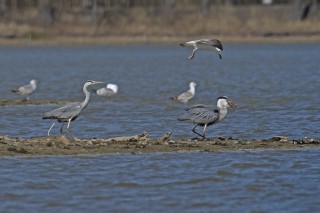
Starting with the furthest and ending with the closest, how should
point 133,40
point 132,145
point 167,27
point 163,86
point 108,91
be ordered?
point 167,27 → point 133,40 → point 163,86 → point 108,91 → point 132,145

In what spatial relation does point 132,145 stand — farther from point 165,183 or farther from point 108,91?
point 108,91

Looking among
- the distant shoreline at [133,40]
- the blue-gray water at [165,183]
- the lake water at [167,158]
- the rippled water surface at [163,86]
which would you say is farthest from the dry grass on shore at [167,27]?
the blue-gray water at [165,183]

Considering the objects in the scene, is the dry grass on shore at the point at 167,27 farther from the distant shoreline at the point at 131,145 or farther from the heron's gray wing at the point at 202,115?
the distant shoreline at the point at 131,145

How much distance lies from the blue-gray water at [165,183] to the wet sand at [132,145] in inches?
12.9

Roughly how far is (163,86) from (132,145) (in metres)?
15.5

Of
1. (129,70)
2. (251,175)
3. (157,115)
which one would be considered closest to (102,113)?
(157,115)

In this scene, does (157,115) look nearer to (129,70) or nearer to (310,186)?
(310,186)

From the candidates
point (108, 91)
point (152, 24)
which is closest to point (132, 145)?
point (108, 91)

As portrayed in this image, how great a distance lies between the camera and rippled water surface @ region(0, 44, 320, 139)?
61.5ft

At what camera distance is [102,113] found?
21.8 meters

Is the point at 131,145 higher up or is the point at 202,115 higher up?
the point at 202,115

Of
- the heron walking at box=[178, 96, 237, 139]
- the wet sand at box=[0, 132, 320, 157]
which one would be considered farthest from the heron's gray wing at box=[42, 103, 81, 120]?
the heron walking at box=[178, 96, 237, 139]

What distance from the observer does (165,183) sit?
12.4 m

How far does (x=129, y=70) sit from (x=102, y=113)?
1817 cm
